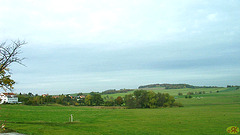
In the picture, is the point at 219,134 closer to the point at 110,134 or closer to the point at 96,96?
the point at 110,134

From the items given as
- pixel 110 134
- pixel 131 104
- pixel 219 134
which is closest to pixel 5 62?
pixel 110 134

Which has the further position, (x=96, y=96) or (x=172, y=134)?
(x=96, y=96)

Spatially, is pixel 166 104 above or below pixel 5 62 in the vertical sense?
below

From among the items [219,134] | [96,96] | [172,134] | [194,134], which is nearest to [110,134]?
[172,134]

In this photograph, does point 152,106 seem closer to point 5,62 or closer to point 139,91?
point 139,91

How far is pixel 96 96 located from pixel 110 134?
293 ft

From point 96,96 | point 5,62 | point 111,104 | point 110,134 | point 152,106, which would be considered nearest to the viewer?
point 5,62

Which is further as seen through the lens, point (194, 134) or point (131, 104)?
point (131, 104)

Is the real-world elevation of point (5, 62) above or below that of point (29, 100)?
above

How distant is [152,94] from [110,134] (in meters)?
77.7

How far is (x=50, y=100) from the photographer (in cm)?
10644

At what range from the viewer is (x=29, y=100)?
95.9m

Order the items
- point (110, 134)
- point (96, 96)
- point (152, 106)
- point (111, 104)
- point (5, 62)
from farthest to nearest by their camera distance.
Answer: point (96, 96), point (111, 104), point (152, 106), point (110, 134), point (5, 62)

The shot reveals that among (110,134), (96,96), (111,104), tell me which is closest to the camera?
(110,134)
